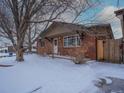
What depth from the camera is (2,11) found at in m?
14.7

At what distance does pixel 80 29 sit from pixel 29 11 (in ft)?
13.7

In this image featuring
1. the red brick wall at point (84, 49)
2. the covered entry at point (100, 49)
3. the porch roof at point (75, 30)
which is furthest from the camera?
the red brick wall at point (84, 49)

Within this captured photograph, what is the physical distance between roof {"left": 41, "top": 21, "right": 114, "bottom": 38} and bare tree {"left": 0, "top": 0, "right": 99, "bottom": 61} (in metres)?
1.32

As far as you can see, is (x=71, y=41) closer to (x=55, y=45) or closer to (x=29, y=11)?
(x=55, y=45)

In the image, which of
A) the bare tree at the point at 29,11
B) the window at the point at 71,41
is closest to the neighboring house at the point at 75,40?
the window at the point at 71,41

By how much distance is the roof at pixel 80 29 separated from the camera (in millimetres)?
14898

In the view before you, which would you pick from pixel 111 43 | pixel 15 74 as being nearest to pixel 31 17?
pixel 15 74

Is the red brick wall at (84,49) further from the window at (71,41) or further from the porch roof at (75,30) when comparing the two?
the porch roof at (75,30)

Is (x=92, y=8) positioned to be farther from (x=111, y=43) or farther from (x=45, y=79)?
(x=45, y=79)

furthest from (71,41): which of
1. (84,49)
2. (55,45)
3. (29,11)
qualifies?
(29,11)

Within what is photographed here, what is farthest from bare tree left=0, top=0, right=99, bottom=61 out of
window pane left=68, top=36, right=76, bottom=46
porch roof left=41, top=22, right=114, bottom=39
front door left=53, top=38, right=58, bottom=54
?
front door left=53, top=38, right=58, bottom=54

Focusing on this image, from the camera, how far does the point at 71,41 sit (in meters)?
22.2

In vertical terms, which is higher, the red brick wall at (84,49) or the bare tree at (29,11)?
the bare tree at (29,11)

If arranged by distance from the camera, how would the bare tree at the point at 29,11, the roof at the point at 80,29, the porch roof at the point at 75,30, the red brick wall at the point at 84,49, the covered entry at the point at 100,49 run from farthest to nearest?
the red brick wall at the point at 84,49 < the covered entry at the point at 100,49 < the porch roof at the point at 75,30 < the roof at the point at 80,29 < the bare tree at the point at 29,11
